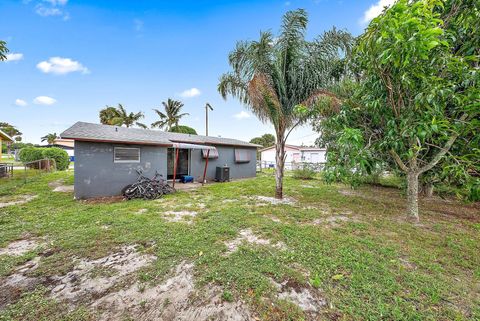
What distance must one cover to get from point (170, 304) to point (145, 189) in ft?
19.7

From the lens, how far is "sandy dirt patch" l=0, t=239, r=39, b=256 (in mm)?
3281

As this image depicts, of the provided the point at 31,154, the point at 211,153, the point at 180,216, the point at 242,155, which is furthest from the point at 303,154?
the point at 31,154

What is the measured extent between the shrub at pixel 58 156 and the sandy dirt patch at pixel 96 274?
17.5 m

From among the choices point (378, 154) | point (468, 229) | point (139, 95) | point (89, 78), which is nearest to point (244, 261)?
point (378, 154)

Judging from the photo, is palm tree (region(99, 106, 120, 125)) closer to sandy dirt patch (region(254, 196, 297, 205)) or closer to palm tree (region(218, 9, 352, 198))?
palm tree (region(218, 9, 352, 198))

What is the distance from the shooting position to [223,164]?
42.2ft

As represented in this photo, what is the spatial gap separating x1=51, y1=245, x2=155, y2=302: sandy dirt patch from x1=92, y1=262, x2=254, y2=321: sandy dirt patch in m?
0.31

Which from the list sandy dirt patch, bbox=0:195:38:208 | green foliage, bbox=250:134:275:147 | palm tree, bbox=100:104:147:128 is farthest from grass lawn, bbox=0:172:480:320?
green foliage, bbox=250:134:275:147

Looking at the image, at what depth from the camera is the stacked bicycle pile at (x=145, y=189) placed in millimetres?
7223

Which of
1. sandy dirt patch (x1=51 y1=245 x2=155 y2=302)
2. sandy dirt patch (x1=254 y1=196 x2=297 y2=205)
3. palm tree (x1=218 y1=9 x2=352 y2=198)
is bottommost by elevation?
sandy dirt patch (x1=51 y1=245 x2=155 y2=302)

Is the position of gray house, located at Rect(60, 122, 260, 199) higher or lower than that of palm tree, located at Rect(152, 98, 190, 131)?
lower

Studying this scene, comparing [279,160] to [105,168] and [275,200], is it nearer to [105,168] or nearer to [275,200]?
[275,200]

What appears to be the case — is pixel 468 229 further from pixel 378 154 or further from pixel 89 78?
pixel 89 78

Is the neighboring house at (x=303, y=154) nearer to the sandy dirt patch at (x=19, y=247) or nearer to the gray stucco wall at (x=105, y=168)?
the gray stucco wall at (x=105, y=168)
